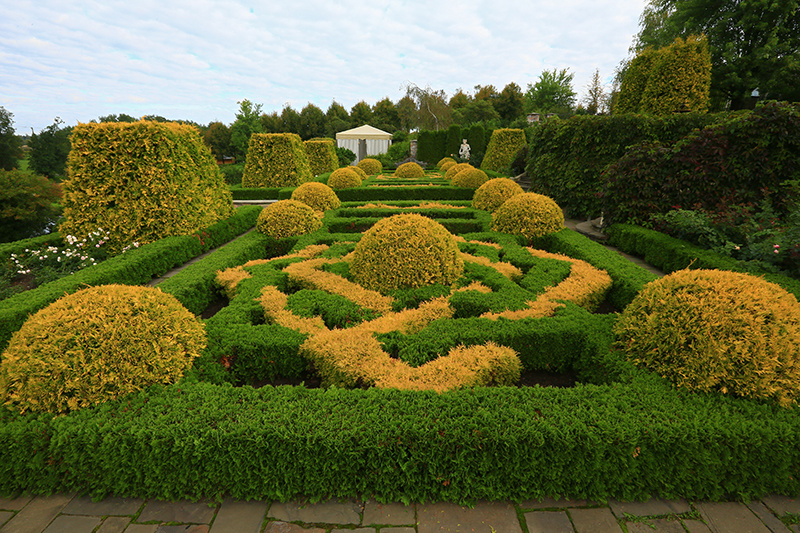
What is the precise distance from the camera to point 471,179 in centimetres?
1560

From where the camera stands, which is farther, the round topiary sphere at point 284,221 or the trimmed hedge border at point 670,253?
the round topiary sphere at point 284,221

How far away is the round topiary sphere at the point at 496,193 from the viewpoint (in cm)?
1078

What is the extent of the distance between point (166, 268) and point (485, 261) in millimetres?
6007

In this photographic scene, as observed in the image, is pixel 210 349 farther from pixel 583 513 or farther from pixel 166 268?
pixel 166 268

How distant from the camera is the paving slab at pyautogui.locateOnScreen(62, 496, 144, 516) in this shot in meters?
2.41

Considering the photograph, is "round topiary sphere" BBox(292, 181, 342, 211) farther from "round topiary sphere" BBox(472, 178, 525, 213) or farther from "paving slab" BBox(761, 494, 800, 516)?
"paving slab" BBox(761, 494, 800, 516)

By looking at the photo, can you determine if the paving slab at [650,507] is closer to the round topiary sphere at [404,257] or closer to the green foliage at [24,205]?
the round topiary sphere at [404,257]

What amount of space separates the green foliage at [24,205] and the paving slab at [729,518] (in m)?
13.3

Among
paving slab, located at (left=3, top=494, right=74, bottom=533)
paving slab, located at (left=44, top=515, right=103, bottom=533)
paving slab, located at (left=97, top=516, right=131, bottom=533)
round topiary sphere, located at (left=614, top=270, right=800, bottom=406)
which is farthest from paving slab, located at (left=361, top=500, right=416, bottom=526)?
round topiary sphere, located at (left=614, top=270, right=800, bottom=406)

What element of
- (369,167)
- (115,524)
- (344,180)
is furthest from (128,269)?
(369,167)

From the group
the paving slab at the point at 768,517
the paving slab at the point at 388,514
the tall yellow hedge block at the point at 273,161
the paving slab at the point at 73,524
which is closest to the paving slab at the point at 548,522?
the paving slab at the point at 388,514

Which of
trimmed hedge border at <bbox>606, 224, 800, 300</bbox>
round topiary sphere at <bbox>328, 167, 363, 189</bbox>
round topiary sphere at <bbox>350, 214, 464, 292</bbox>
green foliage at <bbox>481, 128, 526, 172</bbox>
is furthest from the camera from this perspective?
green foliage at <bbox>481, 128, 526, 172</bbox>

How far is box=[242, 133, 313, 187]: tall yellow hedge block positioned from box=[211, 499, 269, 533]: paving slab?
53.3ft

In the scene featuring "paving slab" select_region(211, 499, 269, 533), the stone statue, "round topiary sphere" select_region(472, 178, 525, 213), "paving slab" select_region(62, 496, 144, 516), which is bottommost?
"paving slab" select_region(62, 496, 144, 516)
